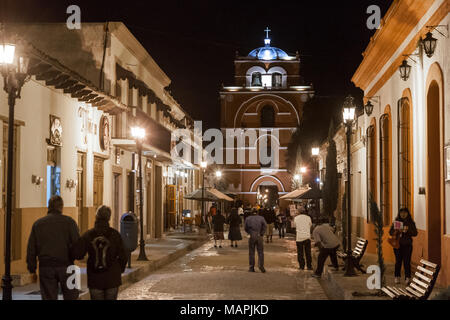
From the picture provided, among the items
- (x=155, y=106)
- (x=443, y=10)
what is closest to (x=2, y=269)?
(x=443, y=10)

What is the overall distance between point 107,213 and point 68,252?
799mm

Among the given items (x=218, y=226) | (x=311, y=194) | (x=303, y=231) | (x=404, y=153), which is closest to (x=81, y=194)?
(x=303, y=231)

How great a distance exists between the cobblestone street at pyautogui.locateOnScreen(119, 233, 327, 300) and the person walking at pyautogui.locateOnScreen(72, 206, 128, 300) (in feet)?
15.6

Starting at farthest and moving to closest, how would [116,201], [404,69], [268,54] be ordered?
[268,54]
[116,201]
[404,69]

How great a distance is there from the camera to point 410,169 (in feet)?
59.3

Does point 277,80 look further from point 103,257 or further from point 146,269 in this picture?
point 103,257

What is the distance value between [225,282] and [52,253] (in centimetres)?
751

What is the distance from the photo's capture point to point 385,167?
2230 centimetres

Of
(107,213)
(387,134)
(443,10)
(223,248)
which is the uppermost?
(443,10)

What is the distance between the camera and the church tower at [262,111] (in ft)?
243

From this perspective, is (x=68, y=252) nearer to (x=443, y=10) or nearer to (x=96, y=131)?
(x=443, y=10)

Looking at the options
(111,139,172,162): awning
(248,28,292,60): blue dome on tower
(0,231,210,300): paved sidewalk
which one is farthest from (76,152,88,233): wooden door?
(248,28,292,60): blue dome on tower

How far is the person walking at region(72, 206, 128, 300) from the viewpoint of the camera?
8602 millimetres

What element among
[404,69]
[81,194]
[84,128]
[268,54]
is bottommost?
[81,194]
